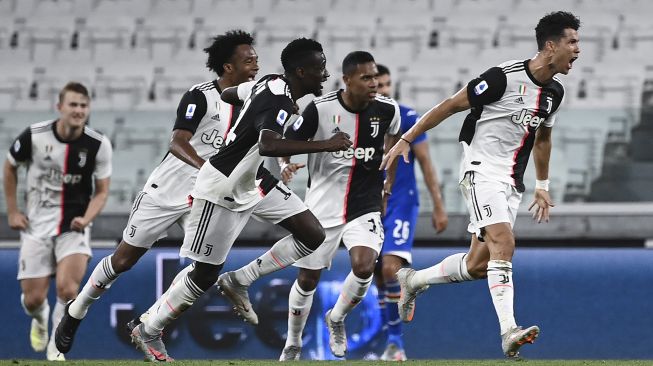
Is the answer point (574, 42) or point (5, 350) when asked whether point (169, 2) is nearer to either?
point (5, 350)

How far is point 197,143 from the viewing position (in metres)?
7.69

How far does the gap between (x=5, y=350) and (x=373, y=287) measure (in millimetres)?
3421

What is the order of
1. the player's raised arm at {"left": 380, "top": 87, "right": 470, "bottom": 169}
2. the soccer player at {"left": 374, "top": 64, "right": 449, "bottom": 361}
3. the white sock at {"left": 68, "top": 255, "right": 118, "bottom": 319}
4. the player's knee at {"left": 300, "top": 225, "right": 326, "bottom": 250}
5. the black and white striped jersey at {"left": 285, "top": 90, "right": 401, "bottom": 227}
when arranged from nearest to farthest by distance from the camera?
the player's raised arm at {"left": 380, "top": 87, "right": 470, "bottom": 169}
the player's knee at {"left": 300, "top": 225, "right": 326, "bottom": 250}
the white sock at {"left": 68, "top": 255, "right": 118, "bottom": 319}
the black and white striped jersey at {"left": 285, "top": 90, "right": 401, "bottom": 227}
the soccer player at {"left": 374, "top": 64, "right": 449, "bottom": 361}

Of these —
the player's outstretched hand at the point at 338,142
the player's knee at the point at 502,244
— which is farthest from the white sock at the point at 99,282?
the player's knee at the point at 502,244

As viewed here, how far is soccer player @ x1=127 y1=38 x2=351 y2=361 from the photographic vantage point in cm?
639

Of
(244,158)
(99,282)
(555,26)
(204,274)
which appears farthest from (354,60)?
(99,282)

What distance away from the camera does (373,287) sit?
968 cm

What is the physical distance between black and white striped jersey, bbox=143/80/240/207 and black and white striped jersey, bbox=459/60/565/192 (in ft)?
5.74

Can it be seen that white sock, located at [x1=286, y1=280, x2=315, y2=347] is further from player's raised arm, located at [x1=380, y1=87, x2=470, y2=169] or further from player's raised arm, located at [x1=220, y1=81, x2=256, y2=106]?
player's raised arm, located at [x1=380, y1=87, x2=470, y2=169]

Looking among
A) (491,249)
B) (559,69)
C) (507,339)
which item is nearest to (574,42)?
(559,69)

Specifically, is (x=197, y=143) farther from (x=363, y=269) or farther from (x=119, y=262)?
(x=363, y=269)

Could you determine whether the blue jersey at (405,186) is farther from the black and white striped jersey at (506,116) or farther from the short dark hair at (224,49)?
the black and white striped jersey at (506,116)

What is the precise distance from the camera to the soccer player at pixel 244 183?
6.39 meters

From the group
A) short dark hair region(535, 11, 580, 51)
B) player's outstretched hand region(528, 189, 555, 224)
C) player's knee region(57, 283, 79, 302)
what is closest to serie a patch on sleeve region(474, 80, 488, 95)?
short dark hair region(535, 11, 580, 51)
